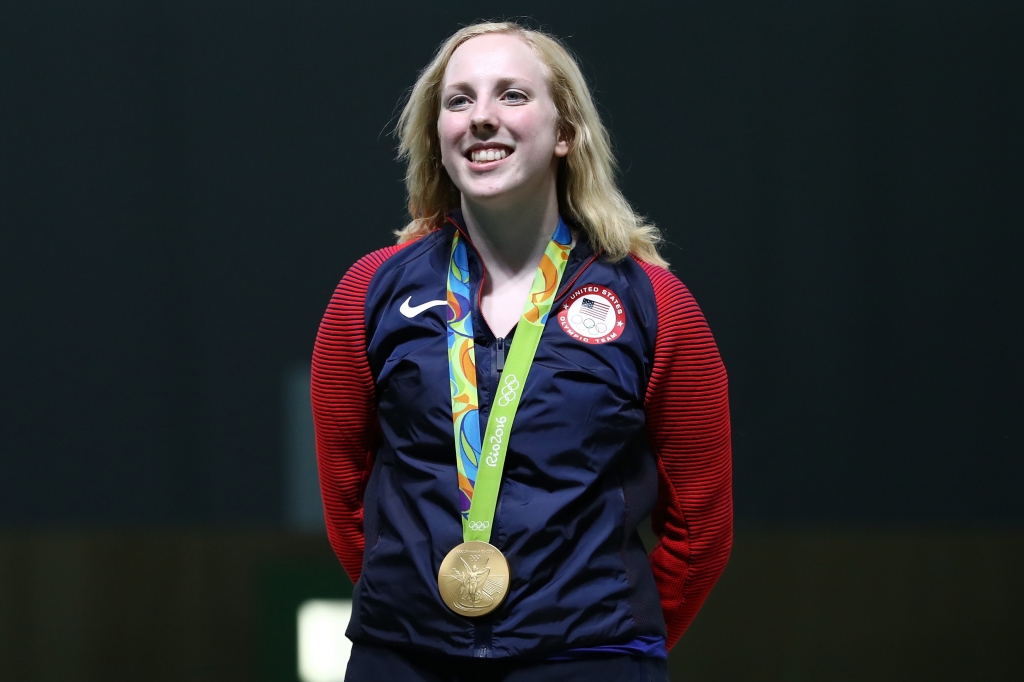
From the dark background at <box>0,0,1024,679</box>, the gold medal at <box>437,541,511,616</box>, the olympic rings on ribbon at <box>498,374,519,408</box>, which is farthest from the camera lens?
the dark background at <box>0,0,1024,679</box>

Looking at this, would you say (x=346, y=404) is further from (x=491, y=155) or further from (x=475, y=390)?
(x=491, y=155)

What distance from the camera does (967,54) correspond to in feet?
11.6

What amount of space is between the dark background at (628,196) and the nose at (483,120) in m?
1.94

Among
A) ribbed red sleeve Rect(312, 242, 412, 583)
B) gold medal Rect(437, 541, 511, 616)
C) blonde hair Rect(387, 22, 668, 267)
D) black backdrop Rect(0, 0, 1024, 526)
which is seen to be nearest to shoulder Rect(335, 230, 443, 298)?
ribbed red sleeve Rect(312, 242, 412, 583)

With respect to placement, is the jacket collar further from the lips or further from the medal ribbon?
the lips

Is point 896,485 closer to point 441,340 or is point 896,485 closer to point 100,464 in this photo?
point 441,340

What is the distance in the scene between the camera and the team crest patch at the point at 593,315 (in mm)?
1625

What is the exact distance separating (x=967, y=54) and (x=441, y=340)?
266 centimetres

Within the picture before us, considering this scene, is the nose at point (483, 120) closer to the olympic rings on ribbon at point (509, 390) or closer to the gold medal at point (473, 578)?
the olympic rings on ribbon at point (509, 390)

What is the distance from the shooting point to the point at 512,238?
5.73 ft

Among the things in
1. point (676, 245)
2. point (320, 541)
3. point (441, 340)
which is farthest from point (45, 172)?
point (441, 340)

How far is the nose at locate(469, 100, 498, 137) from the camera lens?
164 centimetres

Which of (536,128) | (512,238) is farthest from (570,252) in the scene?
(536,128)

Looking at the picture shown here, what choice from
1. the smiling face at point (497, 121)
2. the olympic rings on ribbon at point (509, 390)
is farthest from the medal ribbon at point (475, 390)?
the smiling face at point (497, 121)
